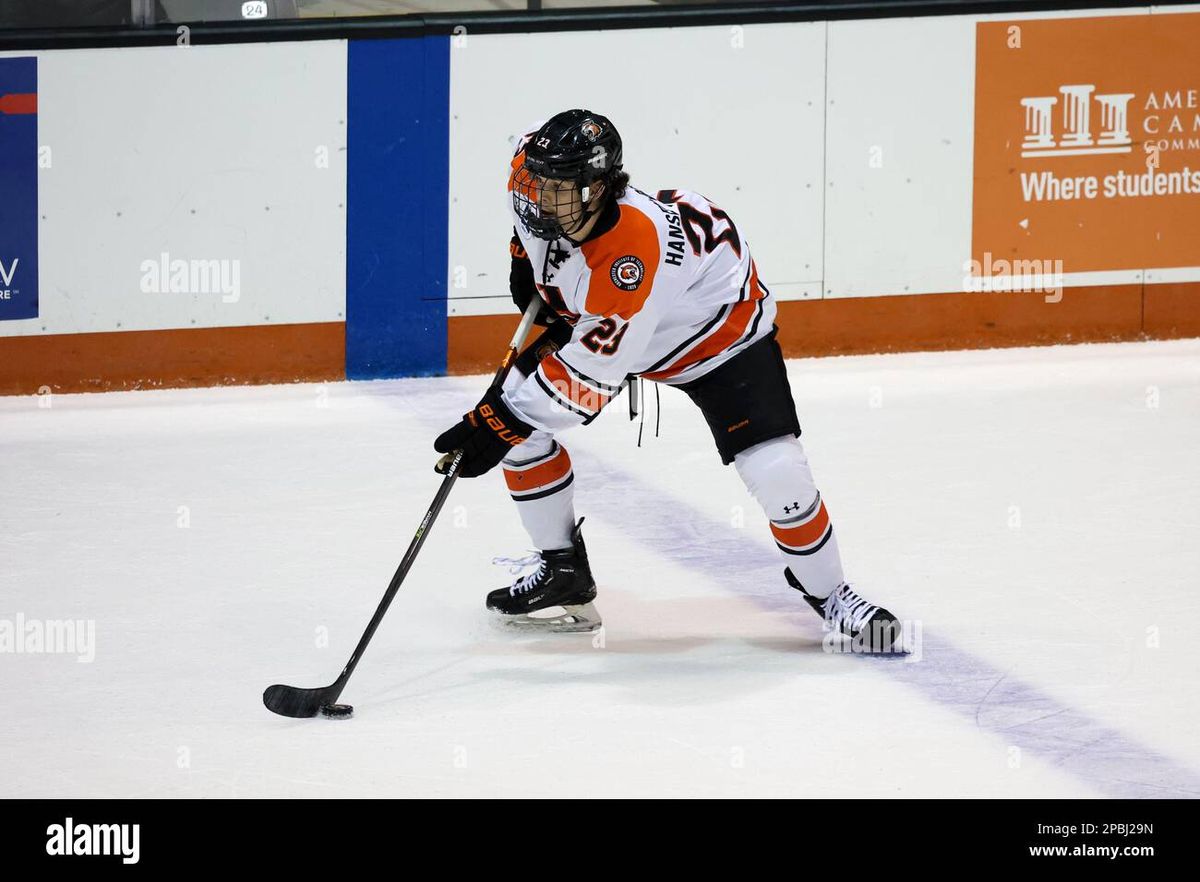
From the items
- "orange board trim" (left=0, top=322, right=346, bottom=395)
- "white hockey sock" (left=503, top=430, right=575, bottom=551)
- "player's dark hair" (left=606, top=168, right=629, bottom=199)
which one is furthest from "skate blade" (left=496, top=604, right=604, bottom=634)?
"orange board trim" (left=0, top=322, right=346, bottom=395)

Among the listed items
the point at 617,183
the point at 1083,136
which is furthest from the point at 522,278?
the point at 1083,136

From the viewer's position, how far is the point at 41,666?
3.85 m

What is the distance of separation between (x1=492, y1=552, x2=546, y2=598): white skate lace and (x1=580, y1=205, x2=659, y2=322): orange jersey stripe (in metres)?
0.76

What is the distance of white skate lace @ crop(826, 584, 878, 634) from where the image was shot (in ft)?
12.8

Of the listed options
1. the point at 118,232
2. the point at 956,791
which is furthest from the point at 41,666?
the point at 118,232

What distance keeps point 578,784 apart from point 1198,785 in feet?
3.43

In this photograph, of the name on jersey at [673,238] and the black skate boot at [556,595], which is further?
the black skate boot at [556,595]

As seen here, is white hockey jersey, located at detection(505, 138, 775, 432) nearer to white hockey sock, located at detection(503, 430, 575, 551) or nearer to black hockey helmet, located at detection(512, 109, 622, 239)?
black hockey helmet, located at detection(512, 109, 622, 239)

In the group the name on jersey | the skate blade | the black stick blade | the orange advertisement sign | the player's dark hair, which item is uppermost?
the orange advertisement sign

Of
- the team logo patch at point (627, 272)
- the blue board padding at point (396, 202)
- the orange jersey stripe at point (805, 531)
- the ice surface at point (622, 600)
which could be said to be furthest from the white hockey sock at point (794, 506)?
→ the blue board padding at point (396, 202)

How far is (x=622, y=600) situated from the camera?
14.3 feet

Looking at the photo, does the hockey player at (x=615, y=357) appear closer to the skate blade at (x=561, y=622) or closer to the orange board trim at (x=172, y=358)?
the skate blade at (x=561, y=622)

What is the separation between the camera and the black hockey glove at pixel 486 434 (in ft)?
12.0

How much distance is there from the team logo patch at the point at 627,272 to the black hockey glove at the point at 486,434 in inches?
12.6
